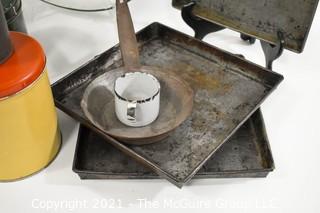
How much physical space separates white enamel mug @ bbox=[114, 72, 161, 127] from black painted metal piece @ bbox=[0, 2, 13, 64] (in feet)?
0.50

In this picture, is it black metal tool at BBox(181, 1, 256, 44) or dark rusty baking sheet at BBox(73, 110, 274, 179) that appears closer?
dark rusty baking sheet at BBox(73, 110, 274, 179)

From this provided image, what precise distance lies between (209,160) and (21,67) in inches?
11.6

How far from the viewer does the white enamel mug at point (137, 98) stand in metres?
0.59

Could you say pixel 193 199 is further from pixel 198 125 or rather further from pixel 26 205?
pixel 26 205

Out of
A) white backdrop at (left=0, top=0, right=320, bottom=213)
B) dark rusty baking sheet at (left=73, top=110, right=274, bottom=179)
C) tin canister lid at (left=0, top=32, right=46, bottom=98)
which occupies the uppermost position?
tin canister lid at (left=0, top=32, right=46, bottom=98)

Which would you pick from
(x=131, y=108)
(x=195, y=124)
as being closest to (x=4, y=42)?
(x=131, y=108)

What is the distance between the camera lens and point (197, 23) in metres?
0.83

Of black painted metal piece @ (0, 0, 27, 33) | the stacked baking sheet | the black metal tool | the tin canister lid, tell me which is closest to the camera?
the tin canister lid

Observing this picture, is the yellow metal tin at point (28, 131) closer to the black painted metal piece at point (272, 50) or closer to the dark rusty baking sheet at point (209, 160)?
the dark rusty baking sheet at point (209, 160)

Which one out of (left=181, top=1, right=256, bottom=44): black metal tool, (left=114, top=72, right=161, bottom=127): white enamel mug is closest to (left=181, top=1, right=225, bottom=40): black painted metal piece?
(left=181, top=1, right=256, bottom=44): black metal tool

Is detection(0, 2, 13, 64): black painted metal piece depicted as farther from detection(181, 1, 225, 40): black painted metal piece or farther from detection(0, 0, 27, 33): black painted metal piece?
detection(181, 1, 225, 40): black painted metal piece

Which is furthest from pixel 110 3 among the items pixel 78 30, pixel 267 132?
pixel 267 132

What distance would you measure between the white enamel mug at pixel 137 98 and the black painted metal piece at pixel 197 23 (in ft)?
0.80

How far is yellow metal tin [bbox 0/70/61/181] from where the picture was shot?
1.72 ft
